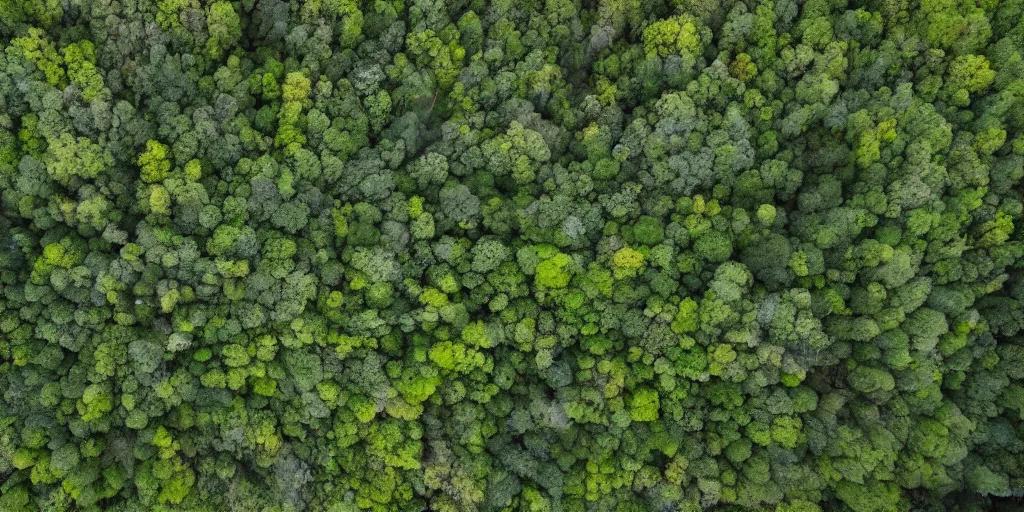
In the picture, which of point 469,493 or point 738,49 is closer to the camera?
→ point 469,493

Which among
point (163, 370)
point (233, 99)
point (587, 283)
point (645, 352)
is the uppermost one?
point (233, 99)

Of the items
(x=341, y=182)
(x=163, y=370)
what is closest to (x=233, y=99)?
(x=341, y=182)

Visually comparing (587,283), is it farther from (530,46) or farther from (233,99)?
(233,99)

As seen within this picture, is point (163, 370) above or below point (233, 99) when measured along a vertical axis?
below

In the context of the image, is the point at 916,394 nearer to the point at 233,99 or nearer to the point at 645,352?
the point at 645,352

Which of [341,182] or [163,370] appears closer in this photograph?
[163,370]

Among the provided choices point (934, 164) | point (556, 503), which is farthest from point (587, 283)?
point (934, 164)
